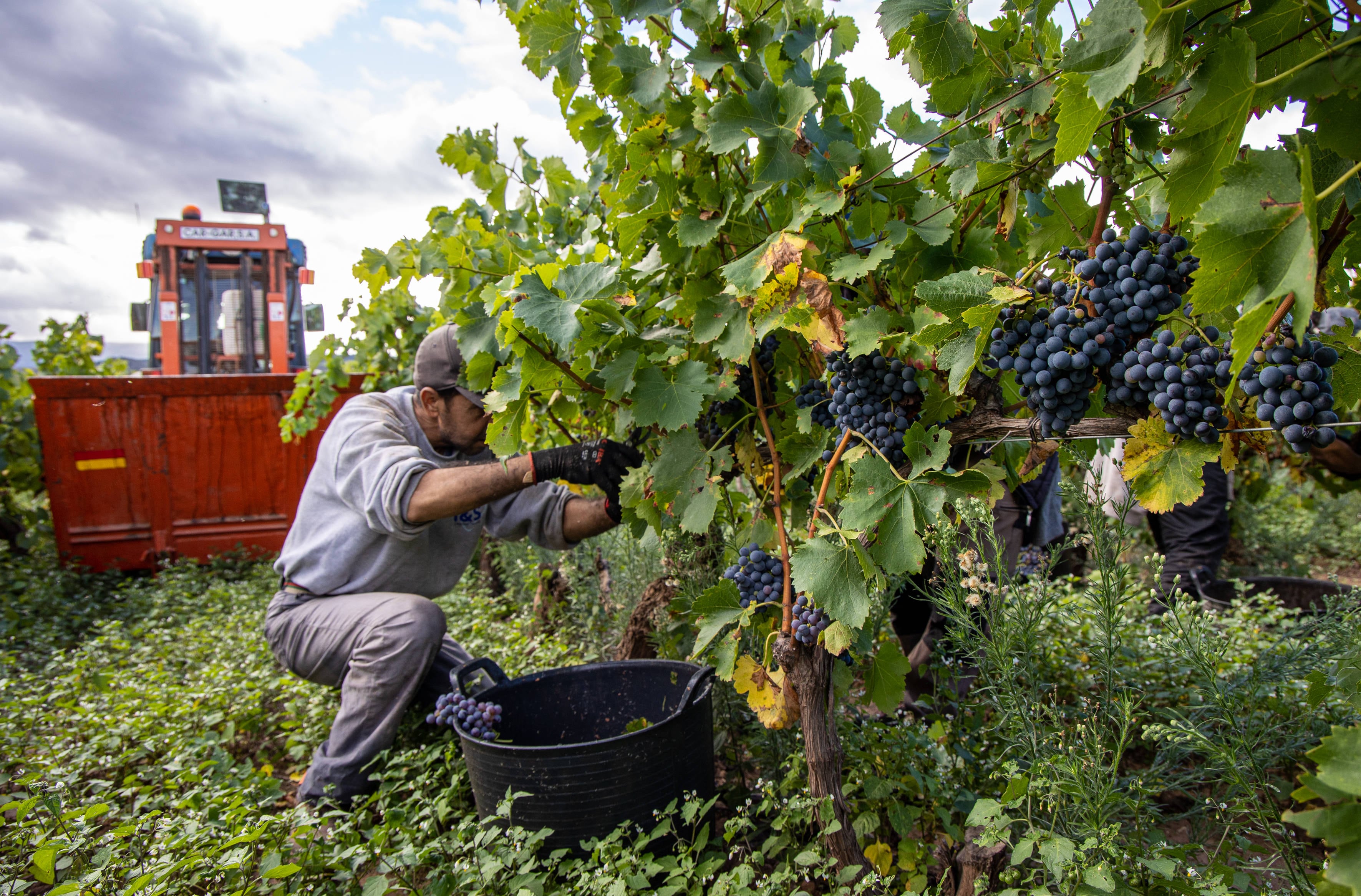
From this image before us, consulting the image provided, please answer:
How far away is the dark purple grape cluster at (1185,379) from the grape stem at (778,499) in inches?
29.2

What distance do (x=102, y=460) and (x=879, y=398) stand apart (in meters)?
7.08

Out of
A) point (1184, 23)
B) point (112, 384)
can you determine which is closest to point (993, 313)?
point (1184, 23)

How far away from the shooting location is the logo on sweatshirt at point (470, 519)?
3.06 meters

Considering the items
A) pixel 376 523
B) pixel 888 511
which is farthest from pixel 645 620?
pixel 888 511

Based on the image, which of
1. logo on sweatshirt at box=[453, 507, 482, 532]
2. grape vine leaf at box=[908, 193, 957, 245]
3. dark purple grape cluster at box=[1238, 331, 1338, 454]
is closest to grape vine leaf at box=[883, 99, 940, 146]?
grape vine leaf at box=[908, 193, 957, 245]

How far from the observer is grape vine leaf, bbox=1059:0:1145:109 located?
3.00ft

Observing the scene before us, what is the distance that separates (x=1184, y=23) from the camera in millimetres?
909

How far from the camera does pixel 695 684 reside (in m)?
1.99

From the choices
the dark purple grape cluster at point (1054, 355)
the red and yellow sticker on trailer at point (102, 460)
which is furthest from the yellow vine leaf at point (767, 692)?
the red and yellow sticker on trailer at point (102, 460)

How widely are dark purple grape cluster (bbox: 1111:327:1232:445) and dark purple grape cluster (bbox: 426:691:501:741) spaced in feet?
6.19

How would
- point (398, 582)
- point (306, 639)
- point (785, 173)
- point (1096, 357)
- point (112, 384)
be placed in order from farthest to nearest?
point (112, 384)
point (398, 582)
point (306, 639)
point (785, 173)
point (1096, 357)

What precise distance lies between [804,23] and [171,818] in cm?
263

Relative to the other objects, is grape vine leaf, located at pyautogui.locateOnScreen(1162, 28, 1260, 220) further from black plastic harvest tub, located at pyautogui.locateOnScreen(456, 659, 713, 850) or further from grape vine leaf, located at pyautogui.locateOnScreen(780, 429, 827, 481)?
black plastic harvest tub, located at pyautogui.locateOnScreen(456, 659, 713, 850)

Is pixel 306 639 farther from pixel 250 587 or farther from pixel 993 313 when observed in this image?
pixel 250 587
